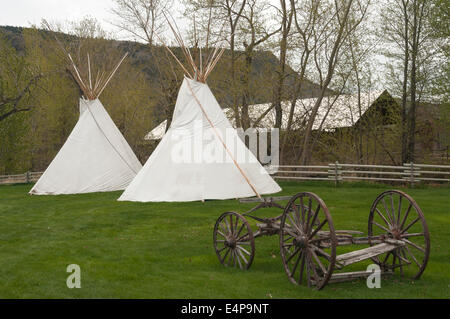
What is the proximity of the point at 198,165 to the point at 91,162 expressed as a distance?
5.48 meters

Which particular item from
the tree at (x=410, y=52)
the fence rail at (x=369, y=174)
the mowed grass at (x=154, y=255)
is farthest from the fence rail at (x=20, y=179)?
the tree at (x=410, y=52)

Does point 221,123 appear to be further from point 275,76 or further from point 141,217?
point 275,76

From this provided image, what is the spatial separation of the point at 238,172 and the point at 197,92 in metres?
2.70

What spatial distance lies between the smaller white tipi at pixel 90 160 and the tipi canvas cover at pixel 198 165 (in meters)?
3.65

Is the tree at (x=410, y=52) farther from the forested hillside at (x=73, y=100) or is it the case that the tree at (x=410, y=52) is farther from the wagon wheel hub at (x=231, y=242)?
the wagon wheel hub at (x=231, y=242)

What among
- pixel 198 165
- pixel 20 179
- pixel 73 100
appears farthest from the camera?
pixel 73 100

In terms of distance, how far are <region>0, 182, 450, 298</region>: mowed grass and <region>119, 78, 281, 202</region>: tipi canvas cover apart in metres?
0.54

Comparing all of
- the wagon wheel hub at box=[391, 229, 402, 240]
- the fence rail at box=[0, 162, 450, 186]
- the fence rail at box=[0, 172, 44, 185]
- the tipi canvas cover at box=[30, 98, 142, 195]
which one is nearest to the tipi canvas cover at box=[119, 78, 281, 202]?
the tipi canvas cover at box=[30, 98, 142, 195]

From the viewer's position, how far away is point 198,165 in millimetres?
12242

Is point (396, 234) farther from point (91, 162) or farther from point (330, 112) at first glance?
point (330, 112)

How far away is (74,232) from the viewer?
8.62 m

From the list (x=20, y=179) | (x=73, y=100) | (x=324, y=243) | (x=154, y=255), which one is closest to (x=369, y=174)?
(x=154, y=255)

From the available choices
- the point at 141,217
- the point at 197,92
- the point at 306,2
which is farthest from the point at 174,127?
the point at 306,2

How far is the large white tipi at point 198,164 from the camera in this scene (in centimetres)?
1207
